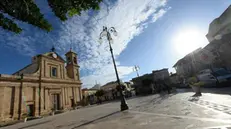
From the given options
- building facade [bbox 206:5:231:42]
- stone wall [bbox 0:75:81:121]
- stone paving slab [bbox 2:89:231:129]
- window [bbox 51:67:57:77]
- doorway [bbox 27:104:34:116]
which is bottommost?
stone paving slab [bbox 2:89:231:129]

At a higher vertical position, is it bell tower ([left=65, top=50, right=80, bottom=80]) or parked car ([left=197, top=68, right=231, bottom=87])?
bell tower ([left=65, top=50, right=80, bottom=80])

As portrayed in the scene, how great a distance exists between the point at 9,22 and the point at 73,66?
3113 cm

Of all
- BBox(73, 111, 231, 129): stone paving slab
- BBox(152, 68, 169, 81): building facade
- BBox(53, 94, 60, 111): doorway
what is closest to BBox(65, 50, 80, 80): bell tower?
BBox(53, 94, 60, 111): doorway

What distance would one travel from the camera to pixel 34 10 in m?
3.01

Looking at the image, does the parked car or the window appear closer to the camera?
the parked car

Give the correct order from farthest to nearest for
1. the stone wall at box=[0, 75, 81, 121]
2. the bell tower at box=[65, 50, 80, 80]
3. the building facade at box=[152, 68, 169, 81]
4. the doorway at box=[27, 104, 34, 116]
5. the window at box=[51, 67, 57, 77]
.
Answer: the building facade at box=[152, 68, 169, 81] → the bell tower at box=[65, 50, 80, 80] → the window at box=[51, 67, 57, 77] → the doorway at box=[27, 104, 34, 116] → the stone wall at box=[0, 75, 81, 121]

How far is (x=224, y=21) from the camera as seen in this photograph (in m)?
25.0

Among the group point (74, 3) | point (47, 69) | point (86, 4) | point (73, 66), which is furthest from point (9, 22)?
point (73, 66)

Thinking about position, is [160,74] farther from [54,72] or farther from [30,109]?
[30,109]

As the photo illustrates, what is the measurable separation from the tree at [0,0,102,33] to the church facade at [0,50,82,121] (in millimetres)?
20366

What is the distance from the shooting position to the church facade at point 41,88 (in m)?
17.8

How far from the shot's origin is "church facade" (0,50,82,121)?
17.8 meters

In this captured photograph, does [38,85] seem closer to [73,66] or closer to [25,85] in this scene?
[25,85]

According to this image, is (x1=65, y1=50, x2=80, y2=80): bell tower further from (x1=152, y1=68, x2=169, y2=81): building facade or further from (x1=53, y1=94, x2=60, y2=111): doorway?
(x1=152, y1=68, x2=169, y2=81): building facade
